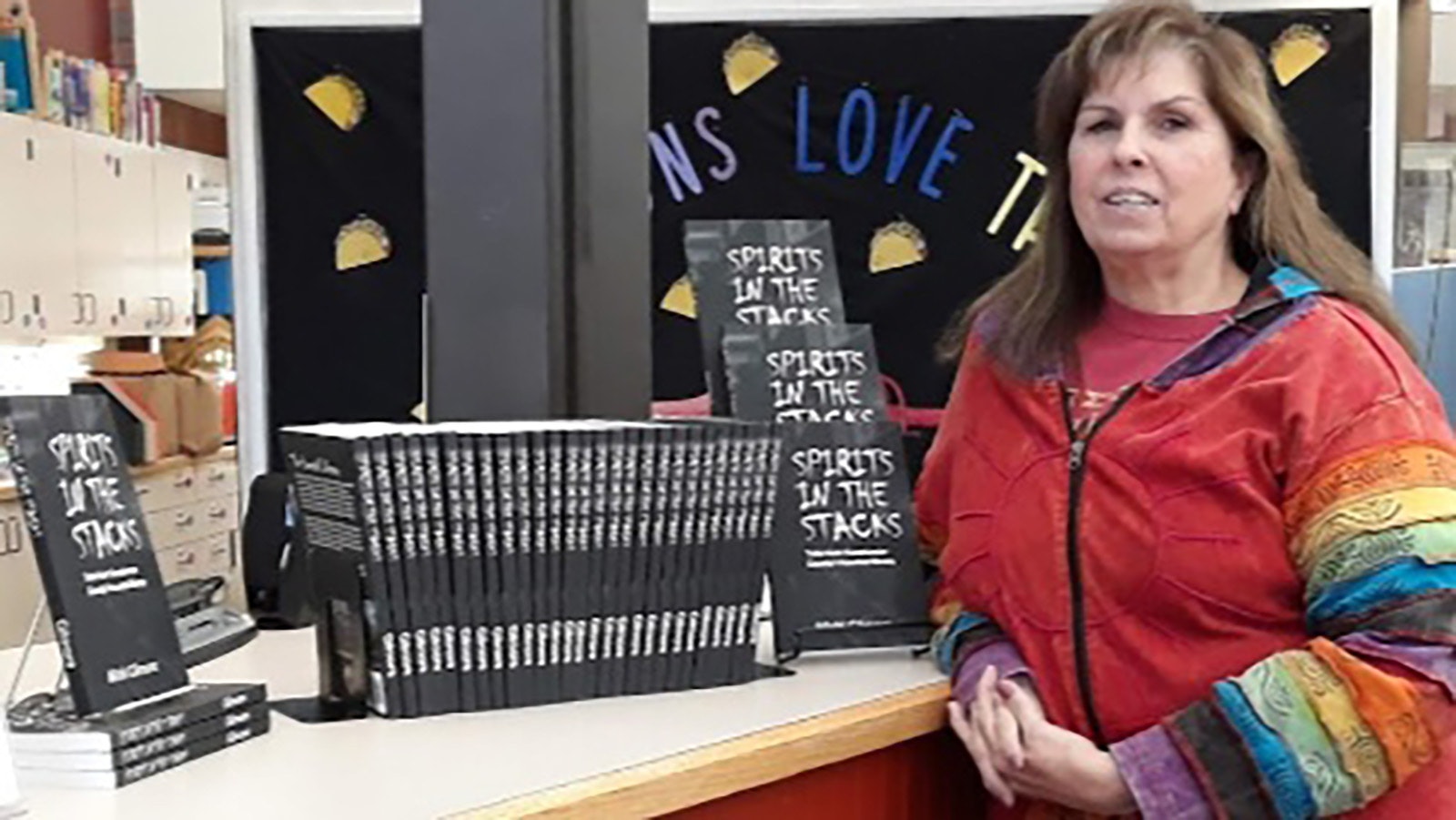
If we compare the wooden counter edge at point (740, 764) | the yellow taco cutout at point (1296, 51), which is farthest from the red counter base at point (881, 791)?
the yellow taco cutout at point (1296, 51)

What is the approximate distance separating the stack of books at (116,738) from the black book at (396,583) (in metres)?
0.16

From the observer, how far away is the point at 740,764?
156 centimetres

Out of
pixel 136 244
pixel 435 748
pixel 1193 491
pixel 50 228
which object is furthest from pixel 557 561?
pixel 136 244

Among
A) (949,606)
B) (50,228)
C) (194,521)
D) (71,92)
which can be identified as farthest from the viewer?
(194,521)

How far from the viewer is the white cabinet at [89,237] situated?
21.7 ft

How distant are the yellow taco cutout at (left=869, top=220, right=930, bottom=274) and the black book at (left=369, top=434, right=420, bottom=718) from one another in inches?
152

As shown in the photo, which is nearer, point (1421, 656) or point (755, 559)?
point (1421, 656)

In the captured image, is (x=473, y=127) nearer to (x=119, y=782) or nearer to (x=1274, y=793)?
(x=119, y=782)

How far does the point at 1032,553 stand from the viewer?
177 centimetres

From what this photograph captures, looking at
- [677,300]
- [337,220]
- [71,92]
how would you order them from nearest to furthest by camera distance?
1. [677,300]
2. [337,220]
3. [71,92]

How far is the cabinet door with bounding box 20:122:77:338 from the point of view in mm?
6723

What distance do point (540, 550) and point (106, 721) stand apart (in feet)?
1.39

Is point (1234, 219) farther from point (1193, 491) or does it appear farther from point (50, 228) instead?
point (50, 228)

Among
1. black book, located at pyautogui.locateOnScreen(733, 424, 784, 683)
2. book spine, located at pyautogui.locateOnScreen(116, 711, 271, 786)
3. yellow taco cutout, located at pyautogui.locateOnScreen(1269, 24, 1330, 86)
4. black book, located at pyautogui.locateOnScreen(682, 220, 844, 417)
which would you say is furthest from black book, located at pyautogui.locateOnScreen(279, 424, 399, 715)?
yellow taco cutout, located at pyautogui.locateOnScreen(1269, 24, 1330, 86)
